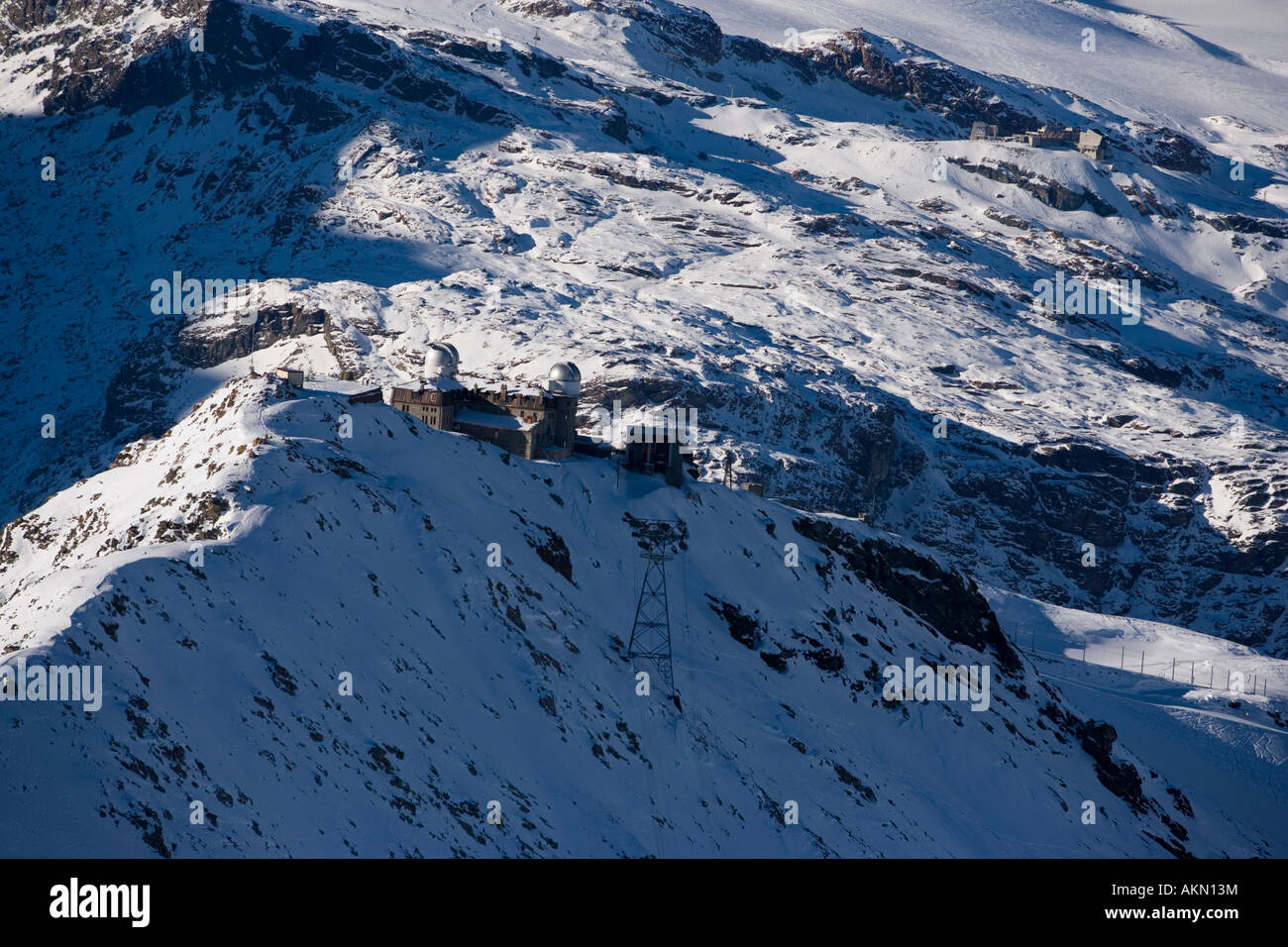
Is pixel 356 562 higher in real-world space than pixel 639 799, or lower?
higher

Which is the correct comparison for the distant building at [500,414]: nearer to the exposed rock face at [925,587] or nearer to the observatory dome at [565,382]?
the observatory dome at [565,382]

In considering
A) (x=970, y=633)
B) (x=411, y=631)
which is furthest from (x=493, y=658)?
(x=970, y=633)

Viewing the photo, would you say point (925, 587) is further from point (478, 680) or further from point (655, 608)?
point (478, 680)

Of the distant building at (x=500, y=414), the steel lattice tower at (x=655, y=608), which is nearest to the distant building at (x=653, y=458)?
the distant building at (x=500, y=414)
